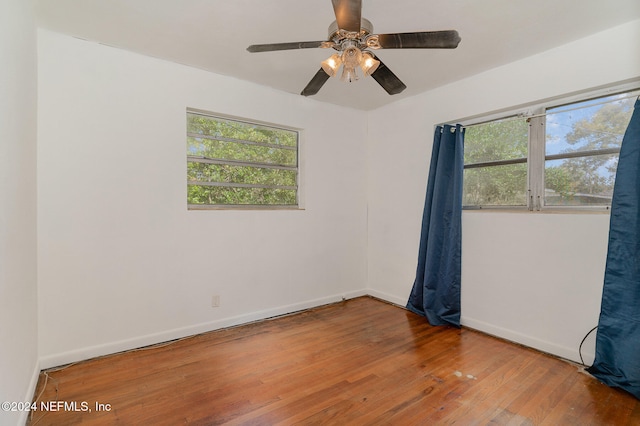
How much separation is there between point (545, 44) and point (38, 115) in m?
3.89

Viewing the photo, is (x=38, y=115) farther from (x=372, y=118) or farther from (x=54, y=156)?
(x=372, y=118)

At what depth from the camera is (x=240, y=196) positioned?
3.21m

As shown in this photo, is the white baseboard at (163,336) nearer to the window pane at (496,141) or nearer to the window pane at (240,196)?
the window pane at (240,196)

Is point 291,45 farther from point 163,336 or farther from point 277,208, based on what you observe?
point 163,336

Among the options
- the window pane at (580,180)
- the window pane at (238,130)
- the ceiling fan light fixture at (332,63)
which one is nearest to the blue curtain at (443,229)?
the window pane at (580,180)

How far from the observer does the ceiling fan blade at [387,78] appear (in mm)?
1927

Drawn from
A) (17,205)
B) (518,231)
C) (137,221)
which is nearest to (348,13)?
(17,205)

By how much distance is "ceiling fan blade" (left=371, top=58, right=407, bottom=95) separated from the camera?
6.32ft

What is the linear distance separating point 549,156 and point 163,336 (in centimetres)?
372

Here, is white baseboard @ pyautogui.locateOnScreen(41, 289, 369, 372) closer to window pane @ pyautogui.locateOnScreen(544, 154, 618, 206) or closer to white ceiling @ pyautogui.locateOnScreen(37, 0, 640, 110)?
white ceiling @ pyautogui.locateOnScreen(37, 0, 640, 110)

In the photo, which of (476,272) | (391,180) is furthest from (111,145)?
(476,272)

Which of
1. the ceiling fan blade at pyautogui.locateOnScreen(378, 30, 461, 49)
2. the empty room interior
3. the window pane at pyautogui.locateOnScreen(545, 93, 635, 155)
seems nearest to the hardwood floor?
the empty room interior

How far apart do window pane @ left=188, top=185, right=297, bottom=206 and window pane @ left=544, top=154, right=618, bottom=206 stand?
8.27ft

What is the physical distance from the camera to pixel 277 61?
271cm
